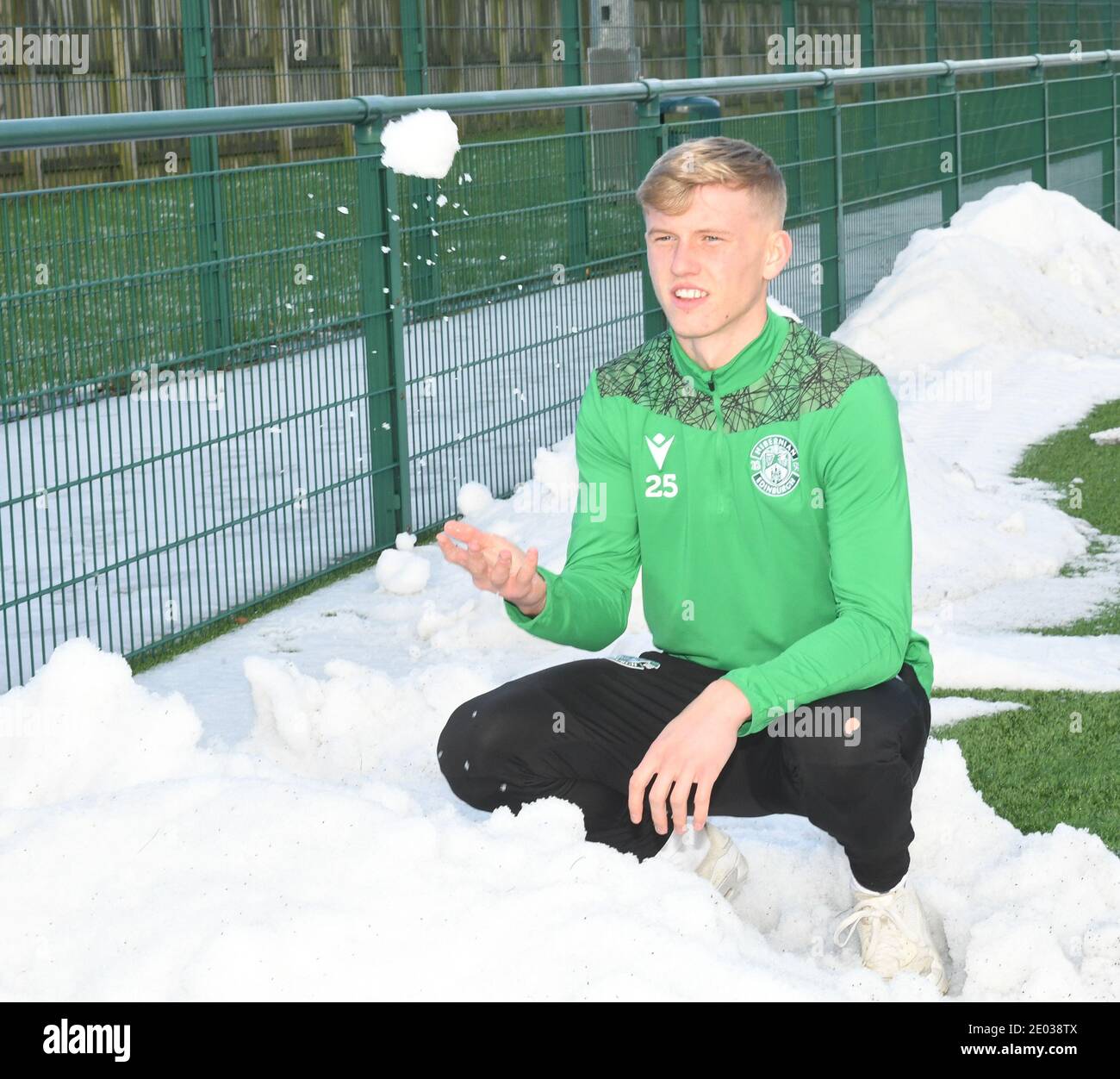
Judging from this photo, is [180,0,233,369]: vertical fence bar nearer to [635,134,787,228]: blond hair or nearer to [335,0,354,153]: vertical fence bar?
[635,134,787,228]: blond hair

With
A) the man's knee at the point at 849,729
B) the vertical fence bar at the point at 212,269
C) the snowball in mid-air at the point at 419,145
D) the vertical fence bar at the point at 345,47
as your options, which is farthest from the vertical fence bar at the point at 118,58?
the man's knee at the point at 849,729

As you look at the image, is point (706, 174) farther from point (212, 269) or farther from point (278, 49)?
point (278, 49)

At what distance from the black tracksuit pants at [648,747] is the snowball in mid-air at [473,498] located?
3.03m

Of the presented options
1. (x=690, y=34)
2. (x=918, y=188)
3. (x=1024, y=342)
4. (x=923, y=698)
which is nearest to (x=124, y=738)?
(x=923, y=698)

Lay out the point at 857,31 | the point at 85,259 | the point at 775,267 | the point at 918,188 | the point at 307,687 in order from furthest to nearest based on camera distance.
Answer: the point at 857,31, the point at 918,188, the point at 85,259, the point at 307,687, the point at 775,267

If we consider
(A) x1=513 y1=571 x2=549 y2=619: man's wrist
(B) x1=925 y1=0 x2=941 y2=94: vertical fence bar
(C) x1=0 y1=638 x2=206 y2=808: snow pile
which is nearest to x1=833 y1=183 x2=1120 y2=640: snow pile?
(A) x1=513 y1=571 x2=549 y2=619: man's wrist

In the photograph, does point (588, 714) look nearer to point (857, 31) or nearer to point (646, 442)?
point (646, 442)

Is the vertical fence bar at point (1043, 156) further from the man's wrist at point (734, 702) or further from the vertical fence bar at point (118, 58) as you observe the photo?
the man's wrist at point (734, 702)

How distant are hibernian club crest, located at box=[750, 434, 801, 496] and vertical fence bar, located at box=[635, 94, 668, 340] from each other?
460cm

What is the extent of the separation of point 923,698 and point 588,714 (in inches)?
22.9

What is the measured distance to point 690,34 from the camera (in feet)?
50.2

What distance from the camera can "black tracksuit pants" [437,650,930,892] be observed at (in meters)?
2.99

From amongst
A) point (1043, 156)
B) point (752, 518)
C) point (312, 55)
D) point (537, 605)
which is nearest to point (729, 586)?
point (752, 518)

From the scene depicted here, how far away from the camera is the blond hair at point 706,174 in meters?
3.06
